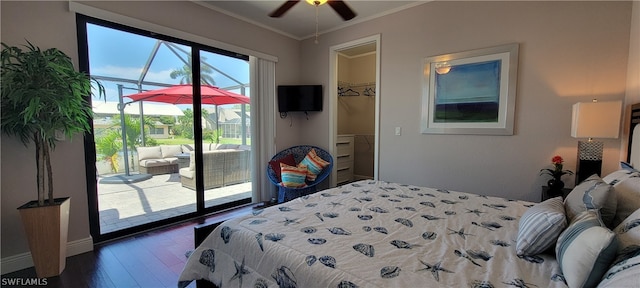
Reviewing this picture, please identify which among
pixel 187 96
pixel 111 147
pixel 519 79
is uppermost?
pixel 519 79

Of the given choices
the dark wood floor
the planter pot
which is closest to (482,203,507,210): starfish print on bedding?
the dark wood floor

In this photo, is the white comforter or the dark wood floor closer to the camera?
the white comforter

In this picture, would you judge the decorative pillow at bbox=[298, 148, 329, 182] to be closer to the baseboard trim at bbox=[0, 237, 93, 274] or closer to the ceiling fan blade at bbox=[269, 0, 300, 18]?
the ceiling fan blade at bbox=[269, 0, 300, 18]

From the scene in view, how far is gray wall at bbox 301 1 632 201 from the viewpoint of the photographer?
2.26 meters

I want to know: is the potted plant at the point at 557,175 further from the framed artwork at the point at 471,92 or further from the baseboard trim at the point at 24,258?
the baseboard trim at the point at 24,258

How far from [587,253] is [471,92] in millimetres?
2317

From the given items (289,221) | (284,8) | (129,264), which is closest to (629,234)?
(289,221)

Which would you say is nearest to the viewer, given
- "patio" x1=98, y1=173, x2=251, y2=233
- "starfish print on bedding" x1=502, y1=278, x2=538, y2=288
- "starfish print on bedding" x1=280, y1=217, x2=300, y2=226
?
"starfish print on bedding" x1=502, y1=278, x2=538, y2=288

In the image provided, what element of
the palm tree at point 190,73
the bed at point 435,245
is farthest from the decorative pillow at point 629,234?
the palm tree at point 190,73

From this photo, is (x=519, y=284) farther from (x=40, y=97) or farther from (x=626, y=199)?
(x=40, y=97)

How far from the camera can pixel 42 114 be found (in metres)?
1.95

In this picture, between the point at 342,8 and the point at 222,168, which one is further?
the point at 222,168

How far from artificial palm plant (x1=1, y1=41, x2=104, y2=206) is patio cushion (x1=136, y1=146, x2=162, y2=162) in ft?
2.74

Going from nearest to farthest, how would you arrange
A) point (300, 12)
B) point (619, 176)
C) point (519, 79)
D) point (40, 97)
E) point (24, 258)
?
point (619, 176)
point (40, 97)
point (24, 258)
point (519, 79)
point (300, 12)
